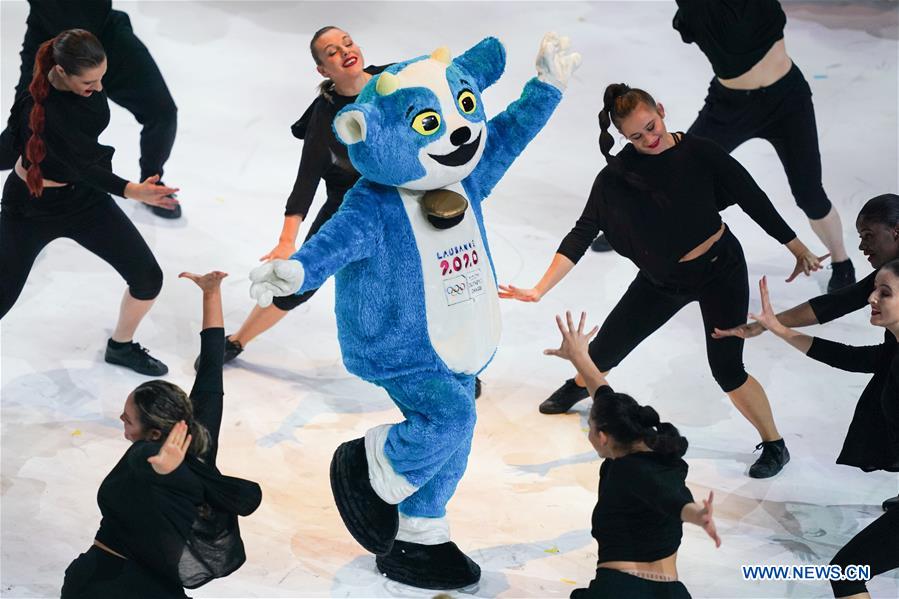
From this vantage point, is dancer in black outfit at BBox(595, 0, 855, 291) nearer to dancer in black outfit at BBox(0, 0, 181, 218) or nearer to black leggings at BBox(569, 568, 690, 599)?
dancer in black outfit at BBox(0, 0, 181, 218)

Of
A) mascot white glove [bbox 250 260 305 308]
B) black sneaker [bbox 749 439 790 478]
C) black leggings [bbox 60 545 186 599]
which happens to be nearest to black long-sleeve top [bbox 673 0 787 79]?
black sneaker [bbox 749 439 790 478]

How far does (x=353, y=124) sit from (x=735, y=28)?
2069mm

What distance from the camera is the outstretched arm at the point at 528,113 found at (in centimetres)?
355

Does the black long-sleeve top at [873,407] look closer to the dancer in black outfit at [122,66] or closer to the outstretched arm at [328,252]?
the outstretched arm at [328,252]

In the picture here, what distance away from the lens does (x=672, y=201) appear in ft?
12.4

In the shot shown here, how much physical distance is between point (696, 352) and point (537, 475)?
1077 mm

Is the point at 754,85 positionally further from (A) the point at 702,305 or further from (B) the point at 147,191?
(B) the point at 147,191

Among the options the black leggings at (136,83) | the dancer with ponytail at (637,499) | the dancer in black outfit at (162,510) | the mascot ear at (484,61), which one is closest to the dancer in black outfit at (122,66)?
the black leggings at (136,83)

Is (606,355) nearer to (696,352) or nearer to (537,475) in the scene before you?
(537,475)

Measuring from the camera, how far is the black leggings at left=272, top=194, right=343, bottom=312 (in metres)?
4.39

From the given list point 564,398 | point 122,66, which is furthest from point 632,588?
point 122,66

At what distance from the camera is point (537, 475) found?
421cm

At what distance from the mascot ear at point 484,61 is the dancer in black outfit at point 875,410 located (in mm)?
1020

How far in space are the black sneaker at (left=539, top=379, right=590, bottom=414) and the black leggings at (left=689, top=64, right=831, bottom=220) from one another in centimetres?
118
